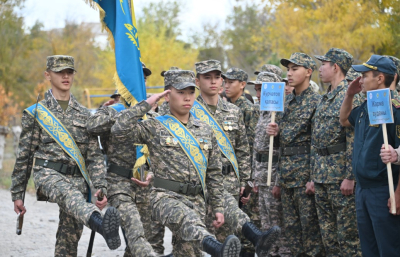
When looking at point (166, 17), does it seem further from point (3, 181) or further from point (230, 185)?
point (230, 185)

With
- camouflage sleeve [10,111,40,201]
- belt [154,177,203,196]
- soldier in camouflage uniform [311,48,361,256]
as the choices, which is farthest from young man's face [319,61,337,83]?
camouflage sleeve [10,111,40,201]

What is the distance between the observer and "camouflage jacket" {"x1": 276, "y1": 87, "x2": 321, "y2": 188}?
7355mm

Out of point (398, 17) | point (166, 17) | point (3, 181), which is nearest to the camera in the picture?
point (398, 17)

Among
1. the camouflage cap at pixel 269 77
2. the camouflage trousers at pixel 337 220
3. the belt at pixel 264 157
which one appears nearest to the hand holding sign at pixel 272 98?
the belt at pixel 264 157

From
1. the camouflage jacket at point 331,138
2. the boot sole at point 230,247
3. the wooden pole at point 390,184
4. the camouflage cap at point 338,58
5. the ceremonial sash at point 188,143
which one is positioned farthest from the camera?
the camouflage cap at point 338,58

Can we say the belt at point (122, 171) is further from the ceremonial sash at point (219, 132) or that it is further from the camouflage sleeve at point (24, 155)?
the ceremonial sash at point (219, 132)

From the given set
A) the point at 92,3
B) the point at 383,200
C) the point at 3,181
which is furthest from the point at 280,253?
the point at 3,181

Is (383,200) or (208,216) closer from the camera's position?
(383,200)

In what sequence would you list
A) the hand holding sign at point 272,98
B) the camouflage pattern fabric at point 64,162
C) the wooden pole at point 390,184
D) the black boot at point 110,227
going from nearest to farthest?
the wooden pole at point 390,184 < the black boot at point 110,227 < the camouflage pattern fabric at point 64,162 < the hand holding sign at point 272,98

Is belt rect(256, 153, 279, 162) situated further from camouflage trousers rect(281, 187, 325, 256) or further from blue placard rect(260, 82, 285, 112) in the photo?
blue placard rect(260, 82, 285, 112)

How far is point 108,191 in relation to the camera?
694 cm

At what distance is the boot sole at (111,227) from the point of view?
5703 millimetres

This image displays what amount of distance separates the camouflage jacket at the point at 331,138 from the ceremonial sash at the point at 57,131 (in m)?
2.83

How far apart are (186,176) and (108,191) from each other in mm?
1441
